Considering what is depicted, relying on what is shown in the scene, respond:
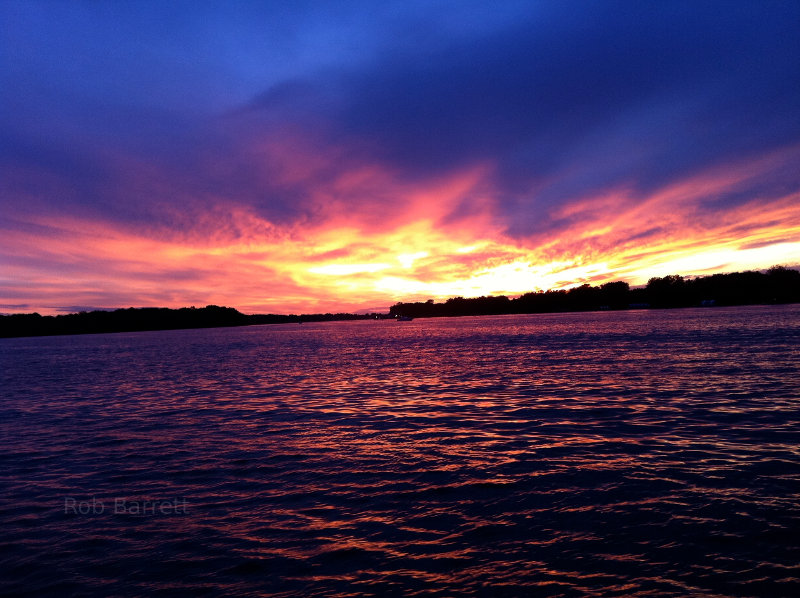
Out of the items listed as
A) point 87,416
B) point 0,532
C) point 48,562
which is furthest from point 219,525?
point 87,416

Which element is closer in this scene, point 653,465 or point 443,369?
point 653,465

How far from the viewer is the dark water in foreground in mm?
9391

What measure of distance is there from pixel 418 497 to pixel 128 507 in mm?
9287

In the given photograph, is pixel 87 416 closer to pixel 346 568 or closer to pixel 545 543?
pixel 346 568

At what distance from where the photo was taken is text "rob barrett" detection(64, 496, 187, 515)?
525 inches

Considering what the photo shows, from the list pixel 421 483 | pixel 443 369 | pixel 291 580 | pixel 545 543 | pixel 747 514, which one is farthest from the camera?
pixel 443 369

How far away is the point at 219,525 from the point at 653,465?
575 inches

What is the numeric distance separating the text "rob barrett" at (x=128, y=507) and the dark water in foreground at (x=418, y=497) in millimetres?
84

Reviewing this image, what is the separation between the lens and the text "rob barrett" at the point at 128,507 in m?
13.3

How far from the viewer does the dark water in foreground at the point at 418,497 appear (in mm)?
9391

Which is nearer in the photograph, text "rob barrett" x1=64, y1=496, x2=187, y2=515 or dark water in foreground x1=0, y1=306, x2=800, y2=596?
dark water in foreground x1=0, y1=306, x2=800, y2=596

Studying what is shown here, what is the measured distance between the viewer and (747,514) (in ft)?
37.3

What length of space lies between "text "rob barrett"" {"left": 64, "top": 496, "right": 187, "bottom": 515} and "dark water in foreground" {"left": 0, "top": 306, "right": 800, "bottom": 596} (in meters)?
0.08

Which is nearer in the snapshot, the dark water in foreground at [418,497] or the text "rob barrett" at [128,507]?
the dark water in foreground at [418,497]
